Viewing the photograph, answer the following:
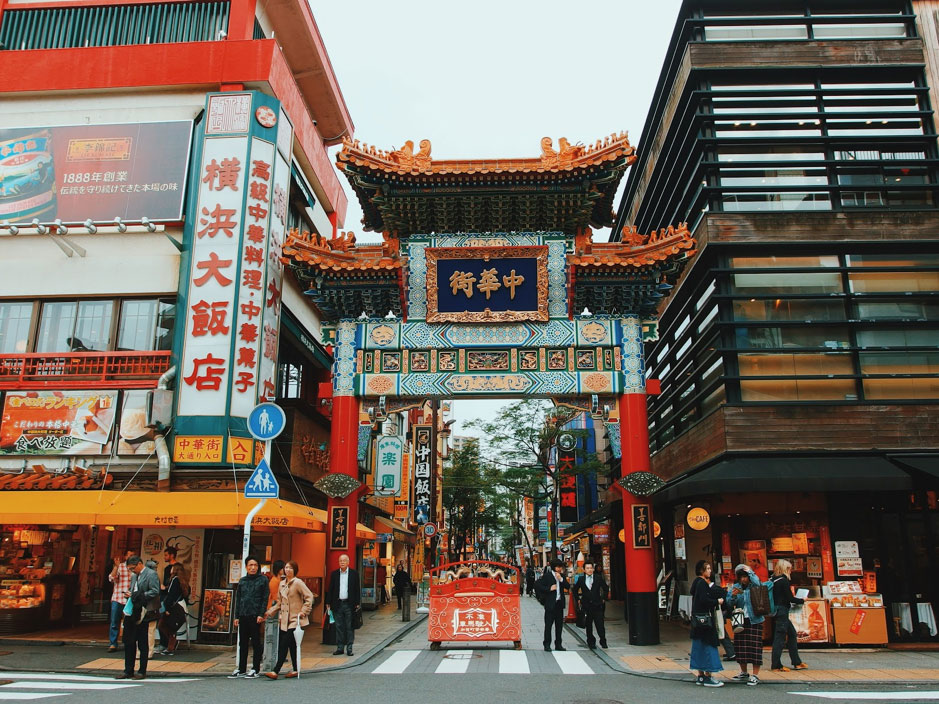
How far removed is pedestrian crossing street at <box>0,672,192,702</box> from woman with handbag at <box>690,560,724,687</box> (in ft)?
26.2

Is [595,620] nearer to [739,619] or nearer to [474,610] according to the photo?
[474,610]

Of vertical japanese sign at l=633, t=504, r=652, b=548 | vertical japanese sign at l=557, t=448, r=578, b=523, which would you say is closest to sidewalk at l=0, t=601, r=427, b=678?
vertical japanese sign at l=633, t=504, r=652, b=548

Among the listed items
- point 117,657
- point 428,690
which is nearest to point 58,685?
point 117,657

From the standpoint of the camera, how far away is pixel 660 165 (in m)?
23.7

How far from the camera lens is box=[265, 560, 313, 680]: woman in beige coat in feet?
37.7

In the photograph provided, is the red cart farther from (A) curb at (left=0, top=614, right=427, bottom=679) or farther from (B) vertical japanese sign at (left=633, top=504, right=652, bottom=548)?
(B) vertical japanese sign at (left=633, top=504, right=652, bottom=548)

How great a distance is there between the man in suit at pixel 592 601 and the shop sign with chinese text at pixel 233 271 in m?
7.99

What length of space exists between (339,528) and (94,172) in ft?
36.6

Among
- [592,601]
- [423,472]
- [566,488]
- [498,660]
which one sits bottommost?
[498,660]

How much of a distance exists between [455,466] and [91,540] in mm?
40899

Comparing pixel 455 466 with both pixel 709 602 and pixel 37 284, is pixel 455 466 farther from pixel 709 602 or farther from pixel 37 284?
pixel 709 602

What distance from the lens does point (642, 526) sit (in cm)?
1590

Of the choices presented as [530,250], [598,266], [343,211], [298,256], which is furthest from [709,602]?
[343,211]

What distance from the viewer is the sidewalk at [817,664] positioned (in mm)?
11195
